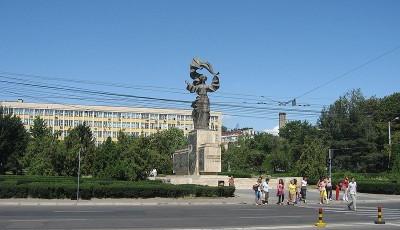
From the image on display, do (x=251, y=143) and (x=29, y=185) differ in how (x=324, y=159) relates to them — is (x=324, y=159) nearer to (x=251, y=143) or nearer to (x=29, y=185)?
(x=29, y=185)

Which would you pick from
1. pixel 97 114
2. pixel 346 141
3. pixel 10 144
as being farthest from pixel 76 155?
pixel 97 114

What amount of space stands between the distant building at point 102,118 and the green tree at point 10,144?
231 ft

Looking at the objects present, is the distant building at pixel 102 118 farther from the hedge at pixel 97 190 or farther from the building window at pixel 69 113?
the hedge at pixel 97 190

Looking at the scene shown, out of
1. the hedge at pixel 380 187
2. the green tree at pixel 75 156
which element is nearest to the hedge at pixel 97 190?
the hedge at pixel 380 187

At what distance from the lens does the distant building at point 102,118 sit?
14262 cm

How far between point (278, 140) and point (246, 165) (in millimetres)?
9502

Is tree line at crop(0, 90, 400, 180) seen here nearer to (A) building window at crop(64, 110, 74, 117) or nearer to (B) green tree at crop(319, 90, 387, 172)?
(B) green tree at crop(319, 90, 387, 172)

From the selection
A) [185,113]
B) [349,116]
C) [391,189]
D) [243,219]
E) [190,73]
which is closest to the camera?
[243,219]

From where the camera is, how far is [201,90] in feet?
156

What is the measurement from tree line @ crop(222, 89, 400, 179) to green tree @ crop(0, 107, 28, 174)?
3928cm

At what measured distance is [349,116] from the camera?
288ft

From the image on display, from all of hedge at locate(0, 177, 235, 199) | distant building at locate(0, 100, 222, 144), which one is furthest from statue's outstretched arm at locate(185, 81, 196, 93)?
distant building at locate(0, 100, 222, 144)

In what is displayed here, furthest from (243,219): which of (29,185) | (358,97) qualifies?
(358,97)

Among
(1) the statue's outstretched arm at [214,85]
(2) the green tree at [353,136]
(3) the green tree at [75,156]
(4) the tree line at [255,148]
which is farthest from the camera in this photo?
(2) the green tree at [353,136]
